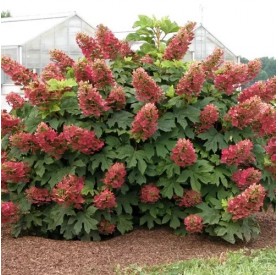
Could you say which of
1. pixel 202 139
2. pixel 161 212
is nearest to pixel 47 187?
pixel 161 212

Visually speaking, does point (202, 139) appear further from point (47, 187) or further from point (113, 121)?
point (47, 187)

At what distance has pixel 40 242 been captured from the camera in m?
4.84

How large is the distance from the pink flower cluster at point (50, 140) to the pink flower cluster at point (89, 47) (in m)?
0.86

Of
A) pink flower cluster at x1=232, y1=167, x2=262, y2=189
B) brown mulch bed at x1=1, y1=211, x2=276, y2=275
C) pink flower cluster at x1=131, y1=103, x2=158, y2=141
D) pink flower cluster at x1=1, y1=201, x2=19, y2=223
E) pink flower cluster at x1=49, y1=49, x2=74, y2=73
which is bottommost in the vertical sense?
brown mulch bed at x1=1, y1=211, x2=276, y2=275

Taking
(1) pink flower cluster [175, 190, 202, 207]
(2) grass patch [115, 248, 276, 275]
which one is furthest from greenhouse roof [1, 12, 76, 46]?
(2) grass patch [115, 248, 276, 275]

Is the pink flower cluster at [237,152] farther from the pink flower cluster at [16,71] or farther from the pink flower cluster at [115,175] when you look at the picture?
the pink flower cluster at [16,71]

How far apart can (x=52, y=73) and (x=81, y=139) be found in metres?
0.78

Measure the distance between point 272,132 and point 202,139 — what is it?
2.23 feet

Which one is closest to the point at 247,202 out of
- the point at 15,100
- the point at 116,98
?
the point at 116,98

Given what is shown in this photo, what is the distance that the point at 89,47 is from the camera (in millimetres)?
5418

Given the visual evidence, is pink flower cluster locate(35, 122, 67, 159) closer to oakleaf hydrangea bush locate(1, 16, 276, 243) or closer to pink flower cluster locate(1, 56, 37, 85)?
oakleaf hydrangea bush locate(1, 16, 276, 243)

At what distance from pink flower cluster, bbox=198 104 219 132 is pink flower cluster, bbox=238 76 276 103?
0.39 meters

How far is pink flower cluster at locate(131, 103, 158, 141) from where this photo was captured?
4.60 m

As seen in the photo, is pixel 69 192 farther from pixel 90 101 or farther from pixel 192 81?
pixel 192 81
